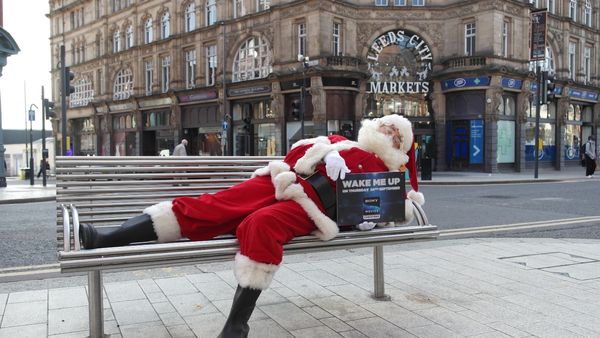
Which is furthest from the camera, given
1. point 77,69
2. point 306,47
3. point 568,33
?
point 77,69

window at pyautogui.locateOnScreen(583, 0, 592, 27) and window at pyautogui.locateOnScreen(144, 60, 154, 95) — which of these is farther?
window at pyautogui.locateOnScreen(144, 60, 154, 95)

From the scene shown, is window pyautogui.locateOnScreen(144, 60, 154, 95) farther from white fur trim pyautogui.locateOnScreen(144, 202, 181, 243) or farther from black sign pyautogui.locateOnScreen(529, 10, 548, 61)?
white fur trim pyautogui.locateOnScreen(144, 202, 181, 243)

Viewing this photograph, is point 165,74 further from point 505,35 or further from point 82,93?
point 505,35

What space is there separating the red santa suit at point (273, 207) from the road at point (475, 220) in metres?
3.26

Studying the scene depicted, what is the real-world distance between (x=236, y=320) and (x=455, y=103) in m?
28.4

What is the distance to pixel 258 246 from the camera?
2.90 meters

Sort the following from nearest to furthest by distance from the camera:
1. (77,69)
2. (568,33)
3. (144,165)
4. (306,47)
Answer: (144,165) → (306,47) → (568,33) → (77,69)

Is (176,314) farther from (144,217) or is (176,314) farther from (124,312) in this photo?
(144,217)

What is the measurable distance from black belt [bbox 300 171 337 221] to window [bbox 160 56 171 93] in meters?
37.7

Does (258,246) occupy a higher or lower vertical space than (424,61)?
lower

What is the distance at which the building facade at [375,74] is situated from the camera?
28.2 metres

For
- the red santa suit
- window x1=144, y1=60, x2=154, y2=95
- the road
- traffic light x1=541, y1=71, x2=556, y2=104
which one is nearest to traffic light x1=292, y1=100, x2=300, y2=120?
traffic light x1=541, y1=71, x2=556, y2=104

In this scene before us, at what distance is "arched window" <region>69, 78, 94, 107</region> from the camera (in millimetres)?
48125

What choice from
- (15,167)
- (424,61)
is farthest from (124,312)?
(15,167)
